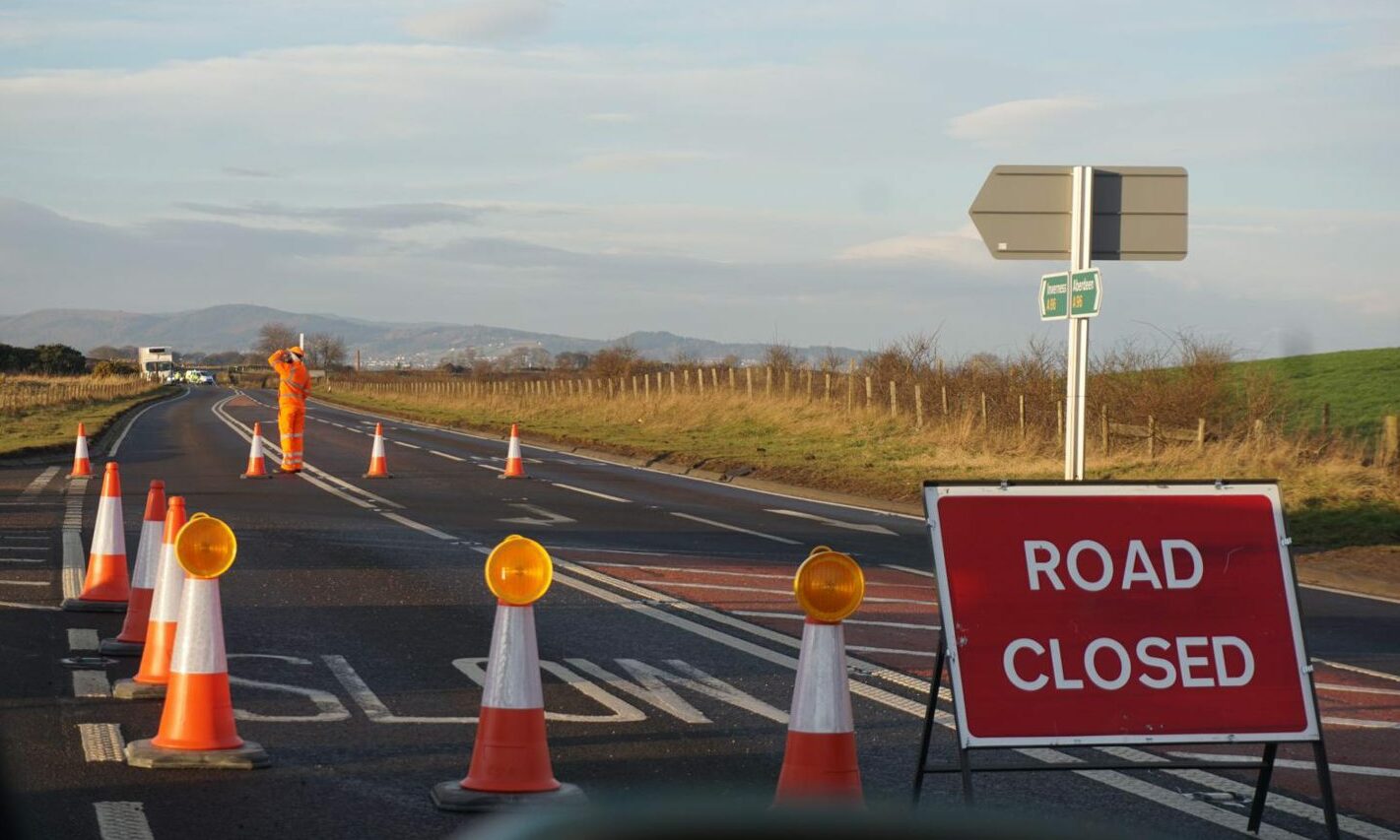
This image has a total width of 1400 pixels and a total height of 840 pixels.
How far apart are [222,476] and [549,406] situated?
38.3 m

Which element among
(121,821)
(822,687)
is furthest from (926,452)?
(121,821)

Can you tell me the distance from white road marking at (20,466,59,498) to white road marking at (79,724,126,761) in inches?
574

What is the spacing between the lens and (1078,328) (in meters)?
12.9

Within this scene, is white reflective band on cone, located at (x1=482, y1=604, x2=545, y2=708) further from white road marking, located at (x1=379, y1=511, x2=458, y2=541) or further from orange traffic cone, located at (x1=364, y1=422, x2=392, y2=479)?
orange traffic cone, located at (x1=364, y1=422, x2=392, y2=479)

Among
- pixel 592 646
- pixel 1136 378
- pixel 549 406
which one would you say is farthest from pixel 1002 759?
pixel 549 406

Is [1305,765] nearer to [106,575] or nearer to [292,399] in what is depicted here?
[106,575]

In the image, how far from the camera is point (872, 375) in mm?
43750

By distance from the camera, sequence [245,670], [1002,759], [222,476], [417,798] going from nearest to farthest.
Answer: [417,798], [1002,759], [245,670], [222,476]

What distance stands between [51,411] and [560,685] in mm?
49584

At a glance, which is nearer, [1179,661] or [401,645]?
[1179,661]

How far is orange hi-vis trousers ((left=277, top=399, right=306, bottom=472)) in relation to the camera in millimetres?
24281

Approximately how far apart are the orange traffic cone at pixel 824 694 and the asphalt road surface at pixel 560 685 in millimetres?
307

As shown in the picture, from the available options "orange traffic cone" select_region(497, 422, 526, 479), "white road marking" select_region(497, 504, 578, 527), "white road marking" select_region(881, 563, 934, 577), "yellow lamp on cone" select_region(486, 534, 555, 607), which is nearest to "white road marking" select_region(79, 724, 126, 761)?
"yellow lamp on cone" select_region(486, 534, 555, 607)

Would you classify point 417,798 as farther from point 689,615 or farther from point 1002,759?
point 689,615
